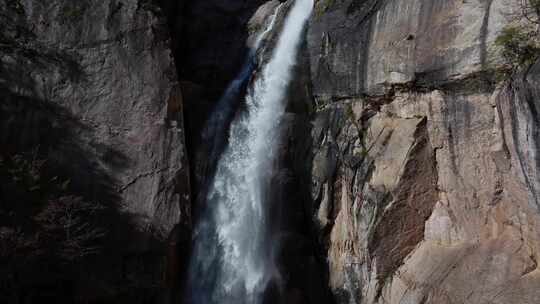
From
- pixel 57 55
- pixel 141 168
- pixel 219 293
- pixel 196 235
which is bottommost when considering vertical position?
pixel 219 293

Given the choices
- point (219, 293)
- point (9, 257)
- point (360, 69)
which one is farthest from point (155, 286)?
point (360, 69)

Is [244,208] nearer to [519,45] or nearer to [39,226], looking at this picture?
[39,226]

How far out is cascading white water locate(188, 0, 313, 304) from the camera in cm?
1037

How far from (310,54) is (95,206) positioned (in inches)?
287

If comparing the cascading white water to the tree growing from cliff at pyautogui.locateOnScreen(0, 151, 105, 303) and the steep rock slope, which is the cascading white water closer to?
the steep rock slope

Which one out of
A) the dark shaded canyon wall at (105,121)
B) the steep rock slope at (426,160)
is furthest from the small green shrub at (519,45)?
the dark shaded canyon wall at (105,121)

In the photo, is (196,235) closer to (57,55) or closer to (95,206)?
(95,206)

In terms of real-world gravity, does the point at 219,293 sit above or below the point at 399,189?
below

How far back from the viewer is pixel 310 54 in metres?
11.6

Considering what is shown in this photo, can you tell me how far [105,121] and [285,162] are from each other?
17.1ft

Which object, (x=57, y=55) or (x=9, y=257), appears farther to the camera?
(x=57, y=55)

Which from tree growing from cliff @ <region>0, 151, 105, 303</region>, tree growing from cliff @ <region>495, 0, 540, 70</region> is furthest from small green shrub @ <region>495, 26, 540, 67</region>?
tree growing from cliff @ <region>0, 151, 105, 303</region>

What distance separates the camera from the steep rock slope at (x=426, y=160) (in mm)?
6023

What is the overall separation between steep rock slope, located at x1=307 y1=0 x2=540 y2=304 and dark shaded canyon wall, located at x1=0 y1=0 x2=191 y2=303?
169 inches
